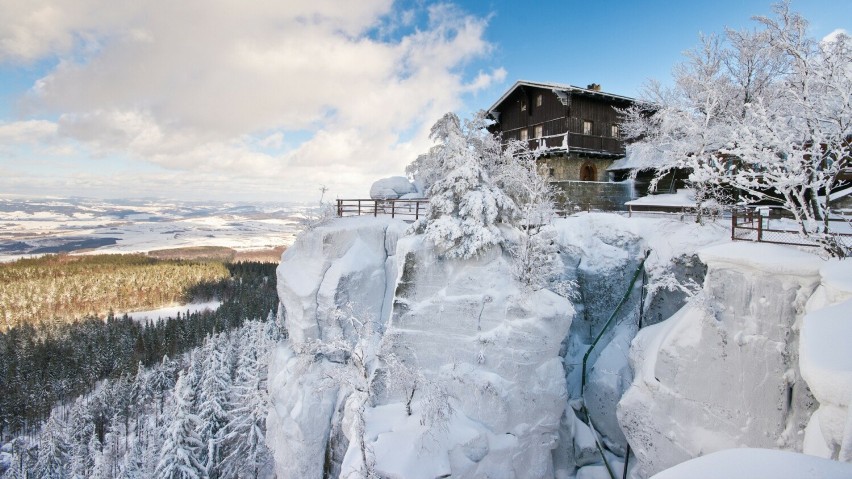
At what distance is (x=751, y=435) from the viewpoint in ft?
37.7

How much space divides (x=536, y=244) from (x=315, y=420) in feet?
44.1

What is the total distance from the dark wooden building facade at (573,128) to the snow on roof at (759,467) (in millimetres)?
24523

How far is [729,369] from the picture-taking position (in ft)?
39.3

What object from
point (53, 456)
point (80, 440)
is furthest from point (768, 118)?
point (80, 440)

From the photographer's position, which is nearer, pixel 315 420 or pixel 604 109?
pixel 315 420

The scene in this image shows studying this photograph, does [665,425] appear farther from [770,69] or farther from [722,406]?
[770,69]

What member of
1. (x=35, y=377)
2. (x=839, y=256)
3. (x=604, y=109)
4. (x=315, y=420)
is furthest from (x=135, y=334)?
(x=839, y=256)

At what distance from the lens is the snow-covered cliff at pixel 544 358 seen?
1148 centimetres

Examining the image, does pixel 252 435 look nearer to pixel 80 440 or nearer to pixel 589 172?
pixel 589 172

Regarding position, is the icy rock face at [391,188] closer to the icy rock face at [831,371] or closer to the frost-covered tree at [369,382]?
the frost-covered tree at [369,382]

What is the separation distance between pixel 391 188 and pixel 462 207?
15.4 meters

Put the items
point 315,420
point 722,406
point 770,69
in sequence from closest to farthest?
point 722,406, point 315,420, point 770,69

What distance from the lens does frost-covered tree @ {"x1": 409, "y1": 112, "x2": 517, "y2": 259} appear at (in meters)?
15.8

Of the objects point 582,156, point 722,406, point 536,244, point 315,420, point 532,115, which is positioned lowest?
point 315,420
